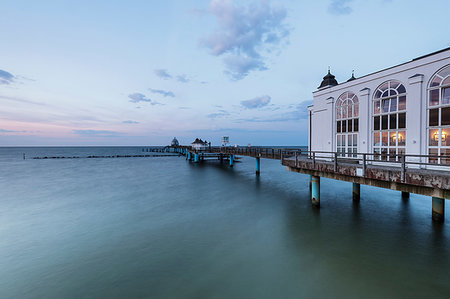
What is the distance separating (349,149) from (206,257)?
1196cm

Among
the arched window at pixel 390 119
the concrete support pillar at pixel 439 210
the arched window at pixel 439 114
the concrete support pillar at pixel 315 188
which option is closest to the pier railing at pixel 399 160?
the arched window at pixel 439 114

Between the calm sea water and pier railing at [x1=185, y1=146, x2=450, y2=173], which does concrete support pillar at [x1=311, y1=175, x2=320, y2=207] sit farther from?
pier railing at [x1=185, y1=146, x2=450, y2=173]

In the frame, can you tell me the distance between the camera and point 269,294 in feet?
22.8

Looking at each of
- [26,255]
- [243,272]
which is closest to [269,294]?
[243,272]

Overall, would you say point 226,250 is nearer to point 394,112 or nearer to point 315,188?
point 315,188

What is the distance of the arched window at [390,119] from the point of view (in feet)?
36.6

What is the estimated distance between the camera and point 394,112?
11477 millimetres

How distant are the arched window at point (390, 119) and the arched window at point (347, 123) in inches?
47.7

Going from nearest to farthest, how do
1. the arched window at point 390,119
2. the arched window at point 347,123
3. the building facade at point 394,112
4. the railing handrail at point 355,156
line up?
1. the railing handrail at point 355,156
2. the building facade at point 394,112
3. the arched window at point 390,119
4. the arched window at point 347,123

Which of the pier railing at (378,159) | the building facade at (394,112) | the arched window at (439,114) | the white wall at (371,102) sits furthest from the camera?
the white wall at (371,102)

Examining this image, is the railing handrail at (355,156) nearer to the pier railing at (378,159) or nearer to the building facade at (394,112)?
the pier railing at (378,159)

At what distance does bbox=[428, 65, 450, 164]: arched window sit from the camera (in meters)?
9.52

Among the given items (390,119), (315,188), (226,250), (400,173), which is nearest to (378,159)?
(390,119)

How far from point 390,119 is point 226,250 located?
1197cm
